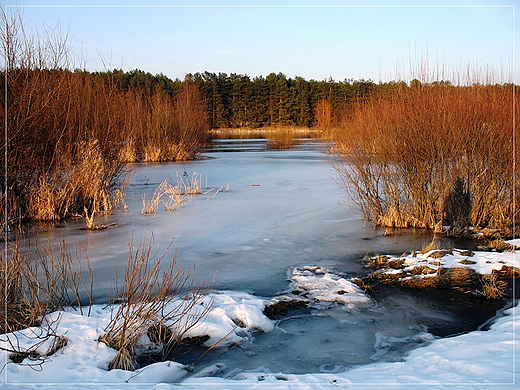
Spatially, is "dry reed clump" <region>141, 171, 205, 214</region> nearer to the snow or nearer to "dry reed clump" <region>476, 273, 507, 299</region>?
the snow

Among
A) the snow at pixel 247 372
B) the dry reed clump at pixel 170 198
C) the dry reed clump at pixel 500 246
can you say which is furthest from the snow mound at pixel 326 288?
the dry reed clump at pixel 170 198

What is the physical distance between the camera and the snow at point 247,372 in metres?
3.43

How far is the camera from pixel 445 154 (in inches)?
349

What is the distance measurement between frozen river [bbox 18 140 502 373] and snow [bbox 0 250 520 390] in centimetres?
21

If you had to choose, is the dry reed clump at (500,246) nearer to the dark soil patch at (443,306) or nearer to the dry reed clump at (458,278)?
the dry reed clump at (458,278)

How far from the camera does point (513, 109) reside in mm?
8531

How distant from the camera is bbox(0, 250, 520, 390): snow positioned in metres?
3.43

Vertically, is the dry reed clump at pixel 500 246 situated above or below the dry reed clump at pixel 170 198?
below

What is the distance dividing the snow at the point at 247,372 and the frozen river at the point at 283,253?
0.21 meters

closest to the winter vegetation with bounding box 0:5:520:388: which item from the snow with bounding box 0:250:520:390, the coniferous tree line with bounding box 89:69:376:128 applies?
the snow with bounding box 0:250:520:390

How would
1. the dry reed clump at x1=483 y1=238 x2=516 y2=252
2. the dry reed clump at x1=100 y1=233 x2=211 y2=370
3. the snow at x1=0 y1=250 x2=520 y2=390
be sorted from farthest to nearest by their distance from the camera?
the dry reed clump at x1=483 y1=238 x2=516 y2=252, the dry reed clump at x1=100 y1=233 x2=211 y2=370, the snow at x1=0 y1=250 x2=520 y2=390

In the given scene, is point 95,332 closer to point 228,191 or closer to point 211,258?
point 211,258

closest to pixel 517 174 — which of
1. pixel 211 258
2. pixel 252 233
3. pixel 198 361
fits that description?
pixel 252 233

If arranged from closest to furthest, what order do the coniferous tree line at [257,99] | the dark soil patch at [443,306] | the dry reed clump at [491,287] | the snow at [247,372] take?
the snow at [247,372]
the dark soil patch at [443,306]
the dry reed clump at [491,287]
the coniferous tree line at [257,99]
